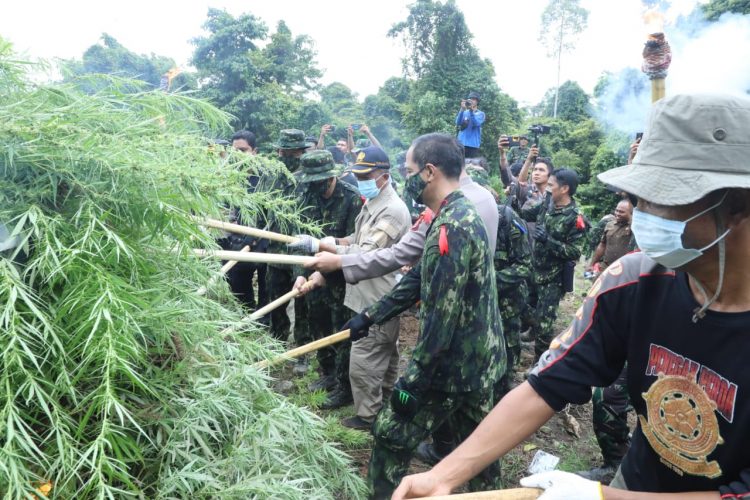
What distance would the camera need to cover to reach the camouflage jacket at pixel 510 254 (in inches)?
163

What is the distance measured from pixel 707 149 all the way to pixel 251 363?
2043 millimetres

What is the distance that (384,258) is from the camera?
362cm

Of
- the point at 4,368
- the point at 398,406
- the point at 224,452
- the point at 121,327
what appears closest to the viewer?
the point at 4,368

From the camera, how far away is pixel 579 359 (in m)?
1.59

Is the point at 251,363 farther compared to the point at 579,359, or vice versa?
the point at 251,363

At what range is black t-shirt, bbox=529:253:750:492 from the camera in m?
1.27

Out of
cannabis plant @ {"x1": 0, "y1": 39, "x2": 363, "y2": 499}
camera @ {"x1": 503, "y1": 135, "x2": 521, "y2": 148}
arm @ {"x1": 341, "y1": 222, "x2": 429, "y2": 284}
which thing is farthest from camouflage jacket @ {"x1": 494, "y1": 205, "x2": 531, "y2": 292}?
camera @ {"x1": 503, "y1": 135, "x2": 521, "y2": 148}

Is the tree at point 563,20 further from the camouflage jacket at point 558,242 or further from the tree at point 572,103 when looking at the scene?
the camouflage jacket at point 558,242

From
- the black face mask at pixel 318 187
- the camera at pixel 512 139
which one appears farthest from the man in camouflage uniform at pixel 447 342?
the camera at pixel 512 139

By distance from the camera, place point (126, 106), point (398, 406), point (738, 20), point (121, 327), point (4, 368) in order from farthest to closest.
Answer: point (738, 20)
point (398, 406)
point (126, 106)
point (121, 327)
point (4, 368)

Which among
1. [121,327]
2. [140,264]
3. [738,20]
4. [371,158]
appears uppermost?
[738,20]

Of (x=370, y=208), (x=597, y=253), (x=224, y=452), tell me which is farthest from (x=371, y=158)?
(x=597, y=253)

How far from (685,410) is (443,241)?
1363 mm

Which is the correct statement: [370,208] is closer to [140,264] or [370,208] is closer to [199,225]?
[199,225]
